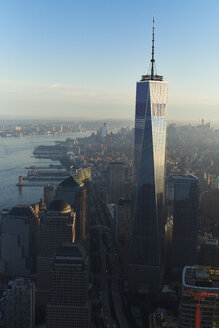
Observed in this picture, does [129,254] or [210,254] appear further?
[210,254]

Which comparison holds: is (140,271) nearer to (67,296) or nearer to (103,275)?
(103,275)

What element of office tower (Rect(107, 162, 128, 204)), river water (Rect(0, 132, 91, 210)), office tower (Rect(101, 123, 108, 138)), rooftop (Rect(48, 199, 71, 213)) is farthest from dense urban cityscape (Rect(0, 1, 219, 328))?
office tower (Rect(101, 123, 108, 138))

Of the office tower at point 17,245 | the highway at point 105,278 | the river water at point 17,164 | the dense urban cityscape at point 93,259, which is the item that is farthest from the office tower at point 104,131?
the office tower at point 17,245

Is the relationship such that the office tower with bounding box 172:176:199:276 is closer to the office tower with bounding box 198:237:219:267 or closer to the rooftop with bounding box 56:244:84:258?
the office tower with bounding box 198:237:219:267

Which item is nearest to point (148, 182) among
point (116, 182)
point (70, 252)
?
point (70, 252)

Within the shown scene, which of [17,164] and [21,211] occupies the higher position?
[21,211]

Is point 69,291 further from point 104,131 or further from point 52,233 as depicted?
point 104,131
